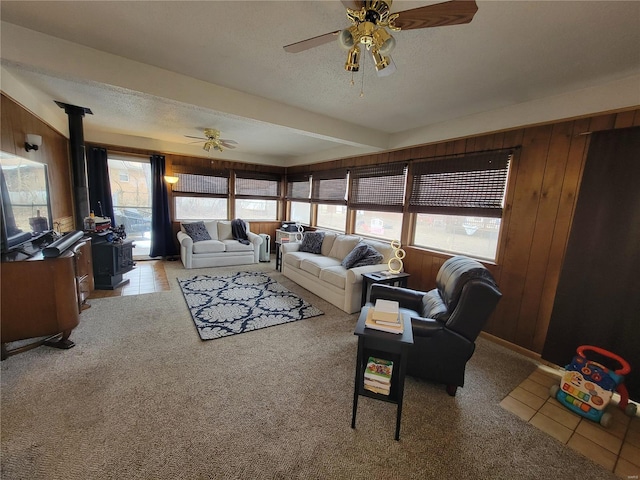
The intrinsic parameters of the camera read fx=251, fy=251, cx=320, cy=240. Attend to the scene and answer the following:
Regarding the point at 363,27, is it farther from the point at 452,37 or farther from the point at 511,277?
the point at 511,277

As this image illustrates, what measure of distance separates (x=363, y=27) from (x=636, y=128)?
8.02ft

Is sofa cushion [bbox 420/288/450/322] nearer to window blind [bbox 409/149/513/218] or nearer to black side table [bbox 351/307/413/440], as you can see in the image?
black side table [bbox 351/307/413/440]

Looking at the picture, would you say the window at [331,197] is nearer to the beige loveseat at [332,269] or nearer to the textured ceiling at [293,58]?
the beige loveseat at [332,269]

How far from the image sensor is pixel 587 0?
4.38 ft

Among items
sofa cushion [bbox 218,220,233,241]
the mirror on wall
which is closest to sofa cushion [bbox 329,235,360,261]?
sofa cushion [bbox 218,220,233,241]

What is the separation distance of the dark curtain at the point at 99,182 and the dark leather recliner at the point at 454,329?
5916mm

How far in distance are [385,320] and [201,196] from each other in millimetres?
5708

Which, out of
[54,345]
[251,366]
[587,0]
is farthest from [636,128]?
[54,345]

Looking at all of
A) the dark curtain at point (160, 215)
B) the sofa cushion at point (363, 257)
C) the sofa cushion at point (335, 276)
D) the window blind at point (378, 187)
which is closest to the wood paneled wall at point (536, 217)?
the window blind at point (378, 187)

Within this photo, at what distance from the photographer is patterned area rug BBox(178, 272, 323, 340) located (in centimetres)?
289

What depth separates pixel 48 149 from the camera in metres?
3.26

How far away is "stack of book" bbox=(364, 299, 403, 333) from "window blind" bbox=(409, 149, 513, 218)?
2126 millimetres

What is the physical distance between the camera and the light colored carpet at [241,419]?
138 cm

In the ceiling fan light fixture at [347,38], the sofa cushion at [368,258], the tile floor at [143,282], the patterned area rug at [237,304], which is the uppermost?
the ceiling fan light fixture at [347,38]
